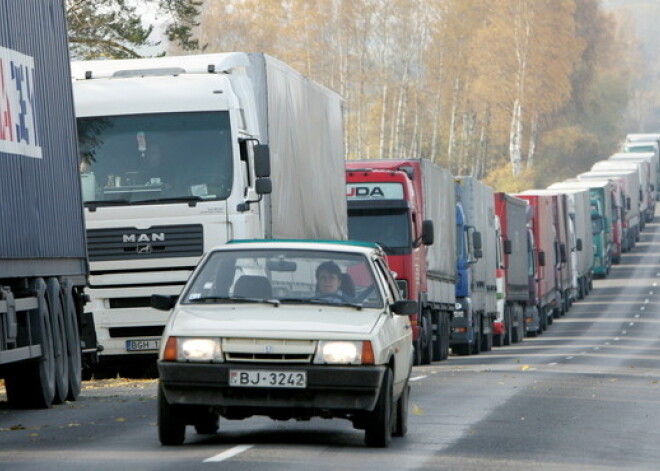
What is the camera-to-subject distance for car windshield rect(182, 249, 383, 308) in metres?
12.2

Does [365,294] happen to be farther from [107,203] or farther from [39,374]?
[107,203]

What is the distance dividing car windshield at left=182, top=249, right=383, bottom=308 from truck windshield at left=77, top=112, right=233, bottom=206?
667 centimetres

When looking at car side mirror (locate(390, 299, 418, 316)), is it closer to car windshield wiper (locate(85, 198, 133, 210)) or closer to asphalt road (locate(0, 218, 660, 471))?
asphalt road (locate(0, 218, 660, 471))

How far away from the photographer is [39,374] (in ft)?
53.4

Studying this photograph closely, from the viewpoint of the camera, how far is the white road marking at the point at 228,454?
10.8 meters

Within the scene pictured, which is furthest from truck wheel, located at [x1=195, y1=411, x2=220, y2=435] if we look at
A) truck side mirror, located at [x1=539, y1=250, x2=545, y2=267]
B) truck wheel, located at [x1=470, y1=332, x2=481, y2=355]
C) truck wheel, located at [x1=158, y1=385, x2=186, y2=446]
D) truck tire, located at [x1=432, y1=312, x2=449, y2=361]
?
truck side mirror, located at [x1=539, y1=250, x2=545, y2=267]

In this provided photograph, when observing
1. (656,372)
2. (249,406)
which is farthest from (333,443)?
(656,372)

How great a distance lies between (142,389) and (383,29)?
7481 centimetres

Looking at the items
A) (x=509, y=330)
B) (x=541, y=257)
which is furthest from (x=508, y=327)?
(x=541, y=257)

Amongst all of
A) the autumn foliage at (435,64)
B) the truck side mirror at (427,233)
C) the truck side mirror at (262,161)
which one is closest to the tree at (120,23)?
the truck side mirror at (427,233)

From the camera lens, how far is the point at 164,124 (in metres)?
19.6

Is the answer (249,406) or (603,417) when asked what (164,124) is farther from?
(249,406)

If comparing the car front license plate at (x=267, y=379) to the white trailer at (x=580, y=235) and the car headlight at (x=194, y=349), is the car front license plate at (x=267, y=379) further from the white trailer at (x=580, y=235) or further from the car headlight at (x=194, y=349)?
the white trailer at (x=580, y=235)

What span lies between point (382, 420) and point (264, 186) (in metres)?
7.65
